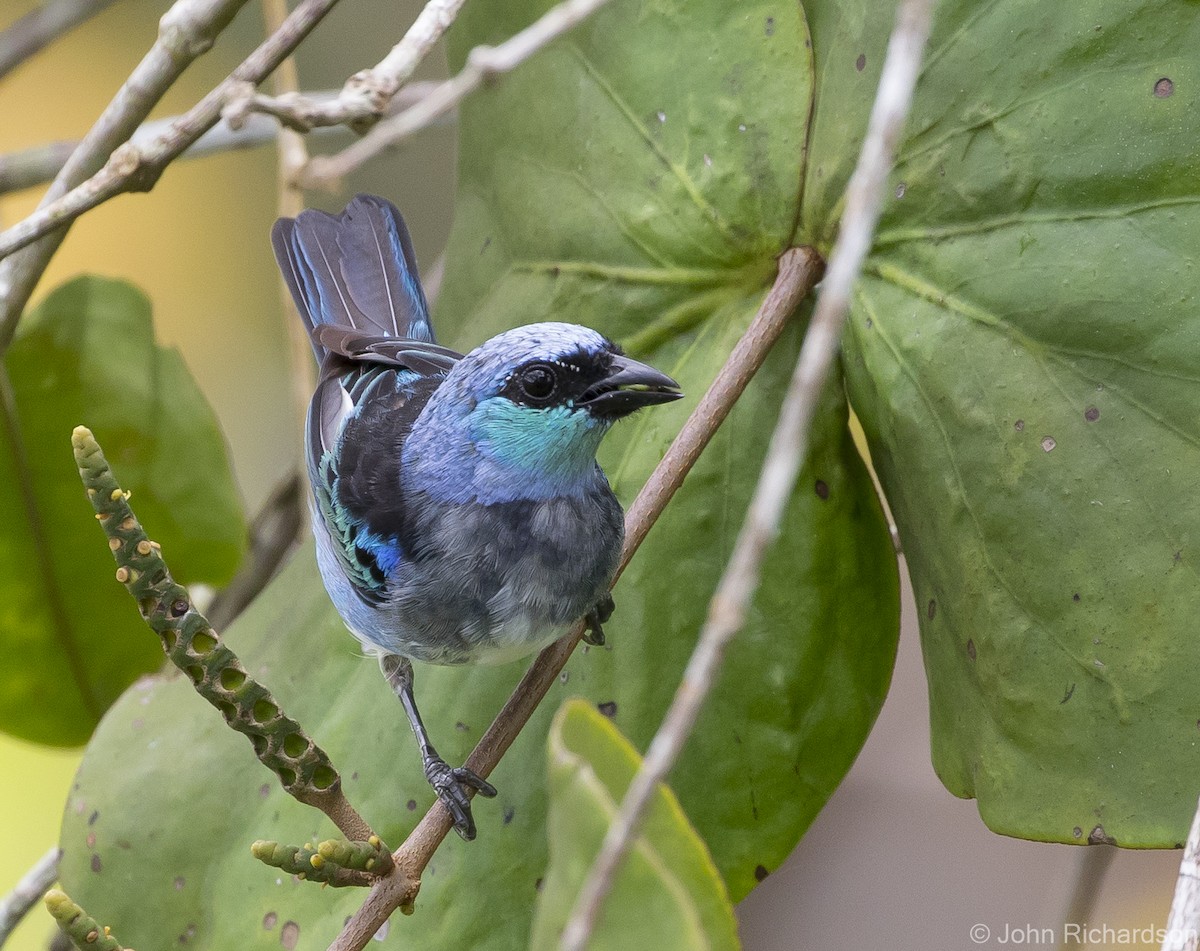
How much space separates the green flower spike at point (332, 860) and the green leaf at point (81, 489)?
106 centimetres

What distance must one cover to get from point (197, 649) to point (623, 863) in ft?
1.57

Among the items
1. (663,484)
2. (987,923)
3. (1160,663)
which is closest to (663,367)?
(663,484)

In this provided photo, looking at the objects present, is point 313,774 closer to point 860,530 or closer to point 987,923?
point 860,530

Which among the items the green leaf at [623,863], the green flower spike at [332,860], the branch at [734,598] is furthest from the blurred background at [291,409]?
the branch at [734,598]

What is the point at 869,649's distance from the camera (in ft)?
4.81

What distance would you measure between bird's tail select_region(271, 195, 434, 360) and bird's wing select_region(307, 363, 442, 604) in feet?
0.41

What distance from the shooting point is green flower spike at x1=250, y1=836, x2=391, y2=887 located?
2.96 feet

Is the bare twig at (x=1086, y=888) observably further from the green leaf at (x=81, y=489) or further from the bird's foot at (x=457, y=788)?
the green leaf at (x=81, y=489)

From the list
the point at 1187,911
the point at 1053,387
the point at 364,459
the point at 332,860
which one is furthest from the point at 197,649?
the point at 1053,387

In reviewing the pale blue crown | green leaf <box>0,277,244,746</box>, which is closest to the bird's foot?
the pale blue crown

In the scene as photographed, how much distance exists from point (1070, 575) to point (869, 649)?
309 millimetres

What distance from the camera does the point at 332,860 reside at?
3.18 ft

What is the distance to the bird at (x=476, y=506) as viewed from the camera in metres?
1.34

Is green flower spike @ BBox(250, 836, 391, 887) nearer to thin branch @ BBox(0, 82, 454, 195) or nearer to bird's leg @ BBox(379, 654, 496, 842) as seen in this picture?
bird's leg @ BBox(379, 654, 496, 842)
